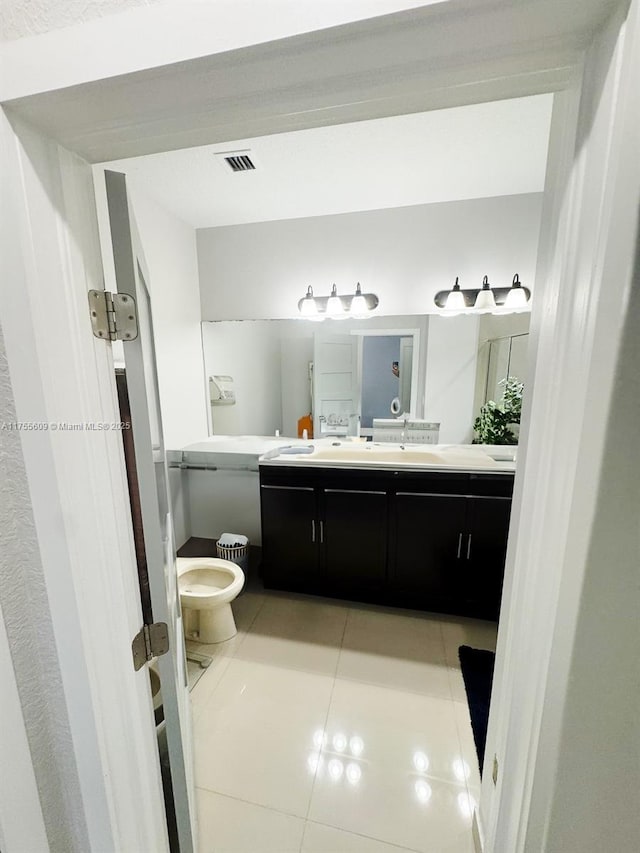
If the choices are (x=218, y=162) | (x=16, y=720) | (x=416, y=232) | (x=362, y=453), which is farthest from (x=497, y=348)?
(x=16, y=720)

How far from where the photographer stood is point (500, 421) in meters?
2.31

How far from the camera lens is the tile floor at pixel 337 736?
1113 mm

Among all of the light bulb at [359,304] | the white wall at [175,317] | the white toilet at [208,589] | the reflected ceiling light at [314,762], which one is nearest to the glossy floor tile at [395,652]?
the reflected ceiling light at [314,762]

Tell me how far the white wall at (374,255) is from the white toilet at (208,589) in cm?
176

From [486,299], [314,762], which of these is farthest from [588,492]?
[486,299]

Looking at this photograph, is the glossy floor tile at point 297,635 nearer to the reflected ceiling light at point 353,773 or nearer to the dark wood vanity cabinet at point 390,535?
the dark wood vanity cabinet at point 390,535

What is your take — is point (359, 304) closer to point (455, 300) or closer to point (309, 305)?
point (309, 305)

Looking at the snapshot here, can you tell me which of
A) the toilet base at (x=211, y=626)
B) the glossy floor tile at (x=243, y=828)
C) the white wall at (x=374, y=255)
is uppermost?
the white wall at (x=374, y=255)

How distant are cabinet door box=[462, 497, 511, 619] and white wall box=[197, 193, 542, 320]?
4.42 feet

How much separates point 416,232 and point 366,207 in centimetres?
37

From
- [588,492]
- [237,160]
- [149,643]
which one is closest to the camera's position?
[588,492]

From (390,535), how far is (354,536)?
0.22 m

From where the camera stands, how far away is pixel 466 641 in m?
1.88

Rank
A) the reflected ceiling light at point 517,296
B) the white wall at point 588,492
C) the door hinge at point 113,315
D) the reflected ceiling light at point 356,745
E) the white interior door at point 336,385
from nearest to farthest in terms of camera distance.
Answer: the white wall at point 588,492 < the door hinge at point 113,315 < the reflected ceiling light at point 356,745 < the reflected ceiling light at point 517,296 < the white interior door at point 336,385
